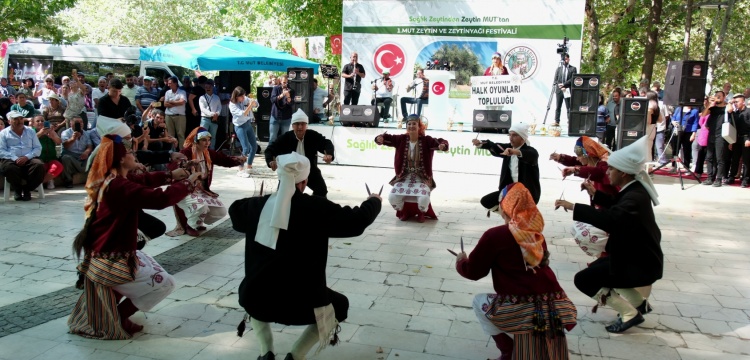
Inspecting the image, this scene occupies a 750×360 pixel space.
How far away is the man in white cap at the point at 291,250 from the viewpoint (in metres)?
3.64

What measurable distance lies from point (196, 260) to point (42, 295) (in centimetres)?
159

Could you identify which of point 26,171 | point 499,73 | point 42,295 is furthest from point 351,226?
point 499,73

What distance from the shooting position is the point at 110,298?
173 inches

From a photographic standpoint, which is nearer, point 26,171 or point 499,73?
point 26,171

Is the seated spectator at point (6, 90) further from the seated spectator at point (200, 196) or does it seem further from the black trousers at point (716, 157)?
the black trousers at point (716, 157)

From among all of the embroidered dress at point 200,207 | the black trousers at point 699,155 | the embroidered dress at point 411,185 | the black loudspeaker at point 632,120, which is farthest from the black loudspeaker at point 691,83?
the embroidered dress at point 200,207

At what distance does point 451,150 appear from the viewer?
43.1 feet

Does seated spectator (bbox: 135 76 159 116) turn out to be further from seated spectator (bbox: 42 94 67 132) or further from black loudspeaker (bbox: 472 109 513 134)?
black loudspeaker (bbox: 472 109 513 134)

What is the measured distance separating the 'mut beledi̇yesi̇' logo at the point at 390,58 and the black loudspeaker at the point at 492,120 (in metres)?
5.05

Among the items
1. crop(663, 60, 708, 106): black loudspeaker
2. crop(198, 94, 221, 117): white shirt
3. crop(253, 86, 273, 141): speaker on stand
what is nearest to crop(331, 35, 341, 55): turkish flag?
crop(253, 86, 273, 141): speaker on stand

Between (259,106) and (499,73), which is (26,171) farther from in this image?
(499,73)

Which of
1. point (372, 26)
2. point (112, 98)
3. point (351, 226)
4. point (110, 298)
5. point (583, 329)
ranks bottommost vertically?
point (583, 329)

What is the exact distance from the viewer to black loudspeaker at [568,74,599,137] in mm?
12938

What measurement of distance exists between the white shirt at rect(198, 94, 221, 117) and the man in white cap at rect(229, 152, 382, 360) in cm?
968
